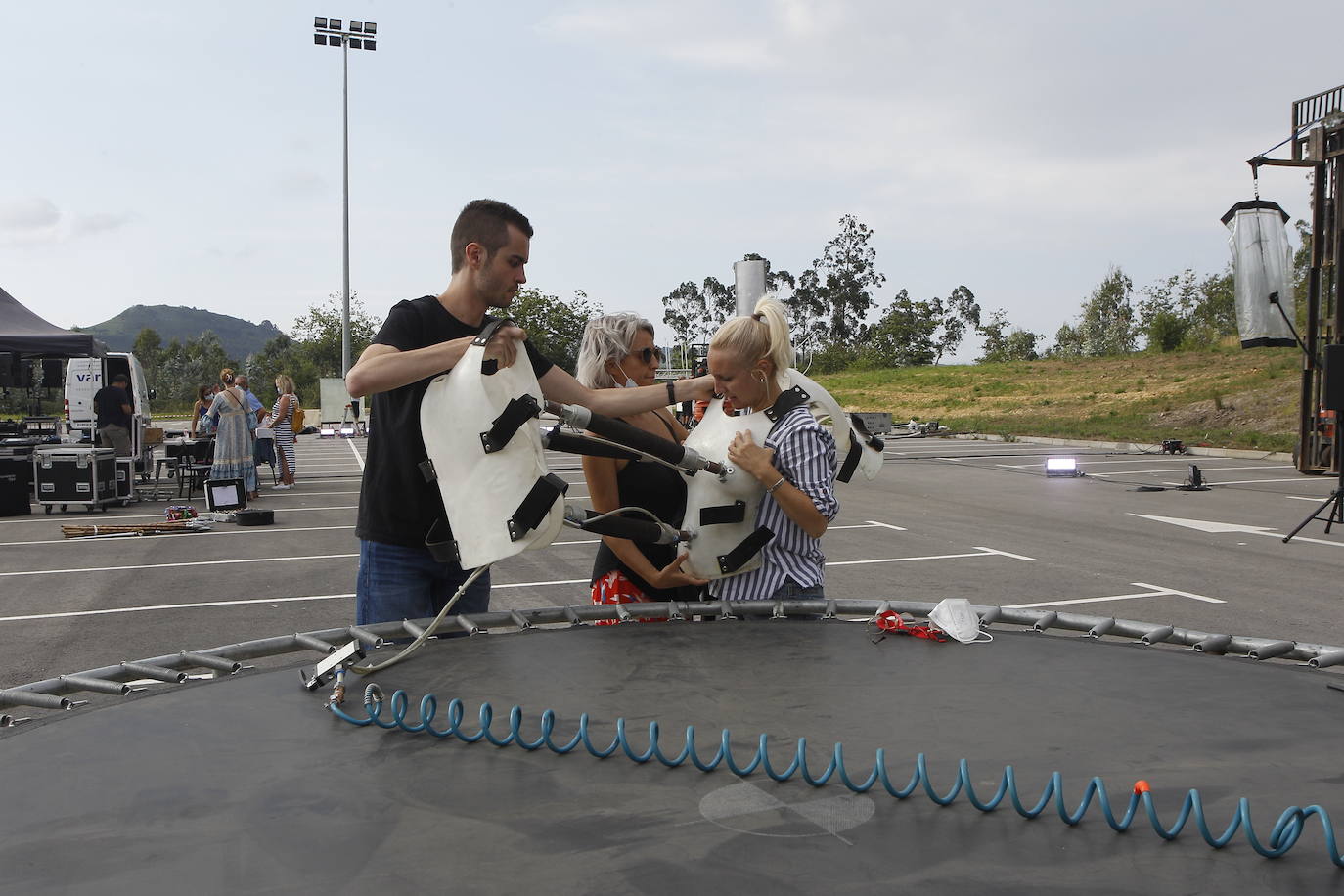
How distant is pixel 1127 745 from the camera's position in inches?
72.7

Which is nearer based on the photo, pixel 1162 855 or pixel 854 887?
pixel 854 887

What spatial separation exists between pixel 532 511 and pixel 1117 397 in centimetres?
3086

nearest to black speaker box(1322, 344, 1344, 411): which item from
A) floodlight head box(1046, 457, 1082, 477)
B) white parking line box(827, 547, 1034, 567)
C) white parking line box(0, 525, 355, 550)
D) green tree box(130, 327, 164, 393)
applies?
white parking line box(827, 547, 1034, 567)

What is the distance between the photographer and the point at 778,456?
2.66 metres

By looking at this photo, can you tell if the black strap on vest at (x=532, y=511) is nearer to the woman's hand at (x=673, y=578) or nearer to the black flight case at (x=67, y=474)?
the woman's hand at (x=673, y=578)

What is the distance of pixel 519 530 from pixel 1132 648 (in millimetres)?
1641

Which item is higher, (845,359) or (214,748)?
(845,359)

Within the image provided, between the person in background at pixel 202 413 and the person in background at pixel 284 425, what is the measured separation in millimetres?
879

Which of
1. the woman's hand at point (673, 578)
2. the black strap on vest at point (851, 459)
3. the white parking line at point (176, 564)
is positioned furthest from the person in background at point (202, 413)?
the black strap on vest at point (851, 459)

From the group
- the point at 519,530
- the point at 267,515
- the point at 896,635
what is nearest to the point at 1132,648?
the point at 896,635

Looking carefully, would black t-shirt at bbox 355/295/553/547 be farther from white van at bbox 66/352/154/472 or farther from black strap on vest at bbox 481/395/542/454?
white van at bbox 66/352/154/472

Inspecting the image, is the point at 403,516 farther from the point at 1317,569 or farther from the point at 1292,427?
the point at 1292,427

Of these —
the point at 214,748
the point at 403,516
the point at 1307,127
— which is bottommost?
the point at 214,748

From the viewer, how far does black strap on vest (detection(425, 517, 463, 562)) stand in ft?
8.16
